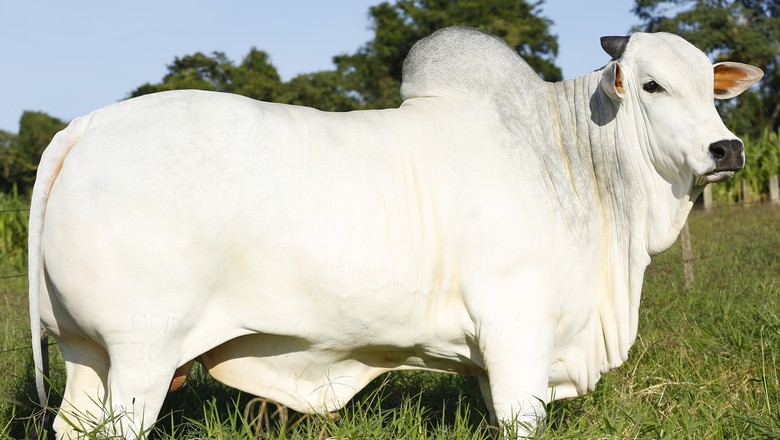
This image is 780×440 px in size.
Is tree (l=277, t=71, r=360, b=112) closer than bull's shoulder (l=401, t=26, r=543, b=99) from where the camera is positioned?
No

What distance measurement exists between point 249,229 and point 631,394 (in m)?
2.13

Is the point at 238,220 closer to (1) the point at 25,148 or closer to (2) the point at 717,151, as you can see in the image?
(2) the point at 717,151

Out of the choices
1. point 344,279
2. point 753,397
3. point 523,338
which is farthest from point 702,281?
point 344,279

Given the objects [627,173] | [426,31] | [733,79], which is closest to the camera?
[627,173]

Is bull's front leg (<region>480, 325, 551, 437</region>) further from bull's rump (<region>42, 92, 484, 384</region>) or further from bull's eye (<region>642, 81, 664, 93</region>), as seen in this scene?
bull's eye (<region>642, 81, 664, 93</region>)

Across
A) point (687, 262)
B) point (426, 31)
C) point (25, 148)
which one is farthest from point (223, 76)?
point (687, 262)

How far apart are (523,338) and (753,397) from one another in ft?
5.09

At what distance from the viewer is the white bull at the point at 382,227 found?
8.73 ft

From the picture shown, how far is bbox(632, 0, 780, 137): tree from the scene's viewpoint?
91.0 ft

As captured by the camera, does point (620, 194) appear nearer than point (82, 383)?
No

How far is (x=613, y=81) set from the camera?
3.20m

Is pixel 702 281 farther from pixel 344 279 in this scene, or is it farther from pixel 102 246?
pixel 102 246

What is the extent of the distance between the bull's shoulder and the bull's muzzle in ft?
2.49

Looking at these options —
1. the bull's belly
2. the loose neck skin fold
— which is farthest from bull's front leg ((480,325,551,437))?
the loose neck skin fold
